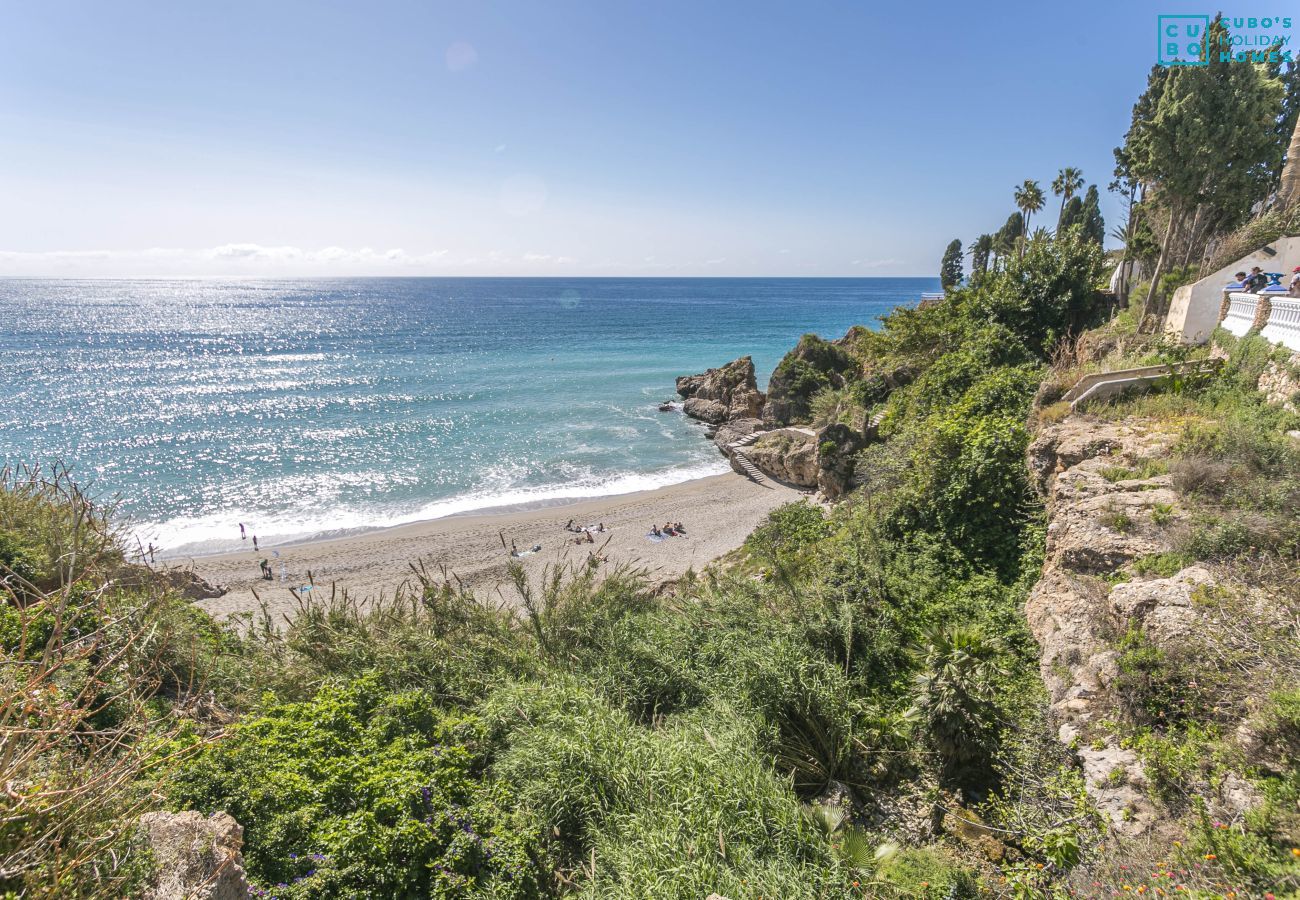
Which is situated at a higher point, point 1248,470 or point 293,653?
point 1248,470

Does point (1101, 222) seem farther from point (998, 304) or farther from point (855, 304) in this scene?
point (855, 304)

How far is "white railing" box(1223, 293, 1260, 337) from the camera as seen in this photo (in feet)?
40.8

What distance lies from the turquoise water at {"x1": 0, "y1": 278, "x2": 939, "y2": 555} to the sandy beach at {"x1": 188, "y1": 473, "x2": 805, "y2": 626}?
6.65ft

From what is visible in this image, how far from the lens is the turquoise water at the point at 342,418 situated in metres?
30.5

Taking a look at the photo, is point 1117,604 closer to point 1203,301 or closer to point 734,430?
point 1203,301

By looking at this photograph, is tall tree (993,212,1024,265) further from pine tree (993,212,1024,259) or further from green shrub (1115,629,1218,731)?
green shrub (1115,629,1218,731)

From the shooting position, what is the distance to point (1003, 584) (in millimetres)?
10539

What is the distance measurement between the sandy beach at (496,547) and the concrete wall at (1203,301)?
16757mm

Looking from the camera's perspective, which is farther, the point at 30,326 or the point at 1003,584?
the point at 30,326

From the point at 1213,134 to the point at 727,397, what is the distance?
101ft

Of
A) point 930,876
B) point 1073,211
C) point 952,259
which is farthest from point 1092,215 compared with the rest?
point 930,876

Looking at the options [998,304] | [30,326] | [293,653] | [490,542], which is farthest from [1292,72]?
[30,326]

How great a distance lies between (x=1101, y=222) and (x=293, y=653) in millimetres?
80214

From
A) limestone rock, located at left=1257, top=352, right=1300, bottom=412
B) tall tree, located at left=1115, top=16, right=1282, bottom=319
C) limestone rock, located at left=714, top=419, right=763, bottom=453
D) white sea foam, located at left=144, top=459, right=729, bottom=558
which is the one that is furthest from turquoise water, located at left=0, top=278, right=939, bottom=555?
limestone rock, located at left=1257, top=352, right=1300, bottom=412
